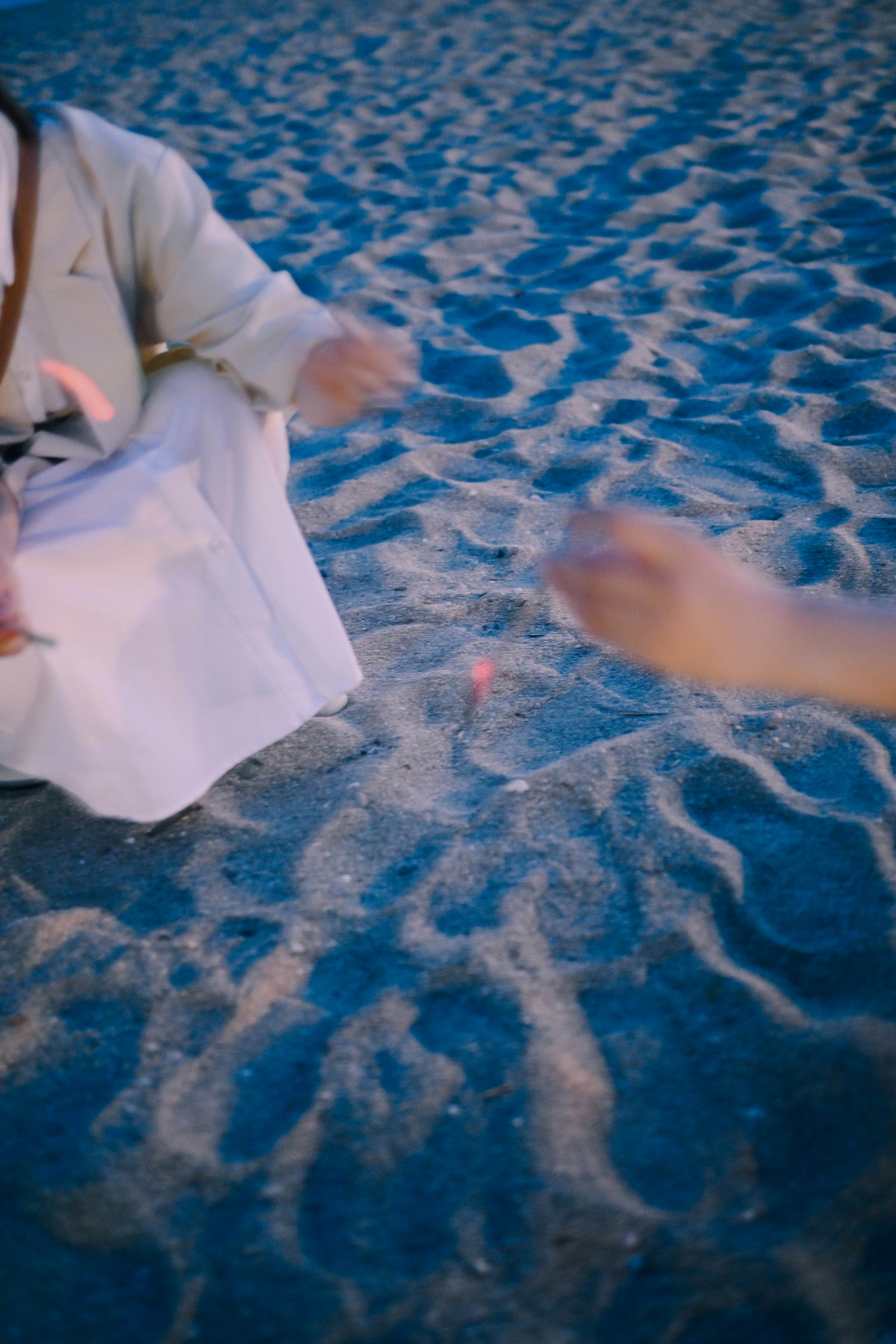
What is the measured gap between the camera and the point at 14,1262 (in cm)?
109

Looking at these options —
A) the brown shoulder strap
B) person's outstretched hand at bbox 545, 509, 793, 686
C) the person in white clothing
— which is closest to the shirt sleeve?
the person in white clothing

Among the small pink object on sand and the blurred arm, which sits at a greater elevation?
the blurred arm

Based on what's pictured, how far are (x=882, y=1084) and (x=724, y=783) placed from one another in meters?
0.57

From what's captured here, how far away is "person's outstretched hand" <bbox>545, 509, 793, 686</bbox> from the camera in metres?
0.73

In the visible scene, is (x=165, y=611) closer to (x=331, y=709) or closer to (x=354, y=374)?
(x=354, y=374)

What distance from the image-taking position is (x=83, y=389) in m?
1.32

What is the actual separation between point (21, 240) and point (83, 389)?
20 centimetres

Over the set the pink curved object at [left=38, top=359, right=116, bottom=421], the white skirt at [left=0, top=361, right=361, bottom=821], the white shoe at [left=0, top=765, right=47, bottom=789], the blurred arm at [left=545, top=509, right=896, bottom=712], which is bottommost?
the white shoe at [left=0, top=765, right=47, bottom=789]

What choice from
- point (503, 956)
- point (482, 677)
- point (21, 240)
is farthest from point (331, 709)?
point (21, 240)

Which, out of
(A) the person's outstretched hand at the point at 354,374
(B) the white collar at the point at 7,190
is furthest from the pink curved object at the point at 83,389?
(A) the person's outstretched hand at the point at 354,374

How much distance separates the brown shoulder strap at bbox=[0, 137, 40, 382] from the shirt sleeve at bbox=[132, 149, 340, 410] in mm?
132

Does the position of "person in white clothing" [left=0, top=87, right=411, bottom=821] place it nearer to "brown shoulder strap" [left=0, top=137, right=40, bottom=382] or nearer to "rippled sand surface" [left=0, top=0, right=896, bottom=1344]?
"brown shoulder strap" [left=0, top=137, right=40, bottom=382]

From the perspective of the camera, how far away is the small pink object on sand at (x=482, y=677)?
1.91 meters

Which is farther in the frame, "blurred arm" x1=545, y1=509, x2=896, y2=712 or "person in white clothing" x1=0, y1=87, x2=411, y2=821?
"person in white clothing" x1=0, y1=87, x2=411, y2=821
